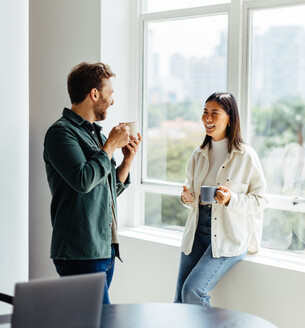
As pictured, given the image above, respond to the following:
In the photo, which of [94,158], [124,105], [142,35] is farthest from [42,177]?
[94,158]

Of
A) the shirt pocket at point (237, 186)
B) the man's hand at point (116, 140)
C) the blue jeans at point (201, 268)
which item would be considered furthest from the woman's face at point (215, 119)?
the man's hand at point (116, 140)

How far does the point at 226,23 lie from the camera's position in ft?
10.5

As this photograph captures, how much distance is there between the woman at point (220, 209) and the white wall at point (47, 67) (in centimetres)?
114

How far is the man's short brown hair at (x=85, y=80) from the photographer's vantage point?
227 centimetres

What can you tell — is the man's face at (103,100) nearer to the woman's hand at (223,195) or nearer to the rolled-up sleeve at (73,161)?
the rolled-up sleeve at (73,161)

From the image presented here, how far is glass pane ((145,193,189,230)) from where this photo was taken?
350 cm

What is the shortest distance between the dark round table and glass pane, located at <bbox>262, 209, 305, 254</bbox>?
4.80 ft

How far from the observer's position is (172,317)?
155 cm

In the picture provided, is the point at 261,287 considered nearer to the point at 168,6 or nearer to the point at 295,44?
the point at 295,44

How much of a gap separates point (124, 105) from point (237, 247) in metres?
1.44

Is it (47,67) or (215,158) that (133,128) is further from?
(47,67)

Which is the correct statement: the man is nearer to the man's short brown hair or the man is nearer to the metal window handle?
the man's short brown hair

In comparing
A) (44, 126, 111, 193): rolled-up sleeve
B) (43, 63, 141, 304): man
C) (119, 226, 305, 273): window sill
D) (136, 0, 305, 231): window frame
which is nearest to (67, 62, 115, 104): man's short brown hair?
(43, 63, 141, 304): man

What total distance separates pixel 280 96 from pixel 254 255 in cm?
95
